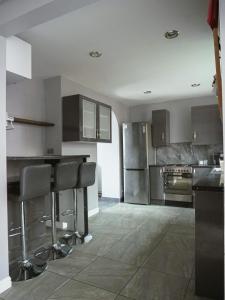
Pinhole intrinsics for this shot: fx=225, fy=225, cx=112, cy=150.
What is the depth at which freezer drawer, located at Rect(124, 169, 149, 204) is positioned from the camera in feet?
16.6

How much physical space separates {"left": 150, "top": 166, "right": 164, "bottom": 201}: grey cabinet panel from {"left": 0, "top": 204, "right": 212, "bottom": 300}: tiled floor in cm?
134

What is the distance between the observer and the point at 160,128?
17.0 ft

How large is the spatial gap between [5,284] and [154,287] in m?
1.31

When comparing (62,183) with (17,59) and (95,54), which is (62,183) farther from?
(95,54)

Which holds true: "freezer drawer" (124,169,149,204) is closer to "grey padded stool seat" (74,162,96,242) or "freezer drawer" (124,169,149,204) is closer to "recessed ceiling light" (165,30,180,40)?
"grey padded stool seat" (74,162,96,242)

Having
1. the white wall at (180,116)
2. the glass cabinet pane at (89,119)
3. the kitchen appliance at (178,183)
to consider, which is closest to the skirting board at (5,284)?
the glass cabinet pane at (89,119)

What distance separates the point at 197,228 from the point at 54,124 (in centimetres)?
264

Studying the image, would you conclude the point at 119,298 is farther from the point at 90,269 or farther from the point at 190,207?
the point at 190,207

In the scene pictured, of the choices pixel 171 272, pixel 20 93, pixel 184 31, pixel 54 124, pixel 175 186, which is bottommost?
pixel 171 272

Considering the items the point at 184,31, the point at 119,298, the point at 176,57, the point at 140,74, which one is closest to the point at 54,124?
the point at 140,74

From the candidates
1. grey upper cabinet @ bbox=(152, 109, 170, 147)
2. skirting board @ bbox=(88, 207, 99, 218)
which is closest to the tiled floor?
skirting board @ bbox=(88, 207, 99, 218)

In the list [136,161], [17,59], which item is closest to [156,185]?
[136,161]

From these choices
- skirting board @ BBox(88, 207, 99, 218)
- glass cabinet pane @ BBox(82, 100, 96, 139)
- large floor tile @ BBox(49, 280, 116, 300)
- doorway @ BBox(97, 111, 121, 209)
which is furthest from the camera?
doorway @ BBox(97, 111, 121, 209)

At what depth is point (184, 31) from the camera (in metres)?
2.29
